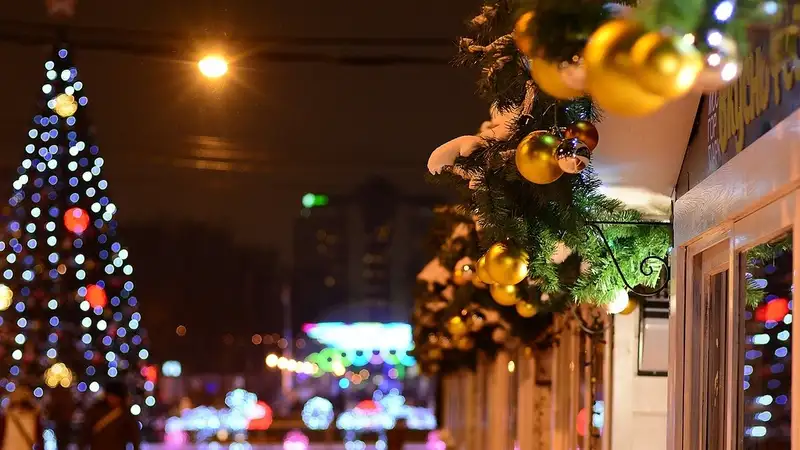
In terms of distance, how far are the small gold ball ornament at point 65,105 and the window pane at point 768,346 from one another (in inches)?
823

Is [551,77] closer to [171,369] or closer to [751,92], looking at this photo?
[751,92]

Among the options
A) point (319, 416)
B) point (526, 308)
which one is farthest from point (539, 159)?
point (319, 416)

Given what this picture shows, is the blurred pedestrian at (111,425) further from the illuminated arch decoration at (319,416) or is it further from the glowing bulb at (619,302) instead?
the illuminated arch decoration at (319,416)

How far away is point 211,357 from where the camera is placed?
6494 centimetres

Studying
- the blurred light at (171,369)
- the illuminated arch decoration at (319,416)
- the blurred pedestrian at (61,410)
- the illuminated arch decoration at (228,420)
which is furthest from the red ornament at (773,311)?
the blurred light at (171,369)

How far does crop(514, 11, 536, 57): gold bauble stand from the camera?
282 cm

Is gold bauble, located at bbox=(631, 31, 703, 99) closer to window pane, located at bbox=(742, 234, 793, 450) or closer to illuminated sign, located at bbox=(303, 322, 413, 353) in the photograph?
window pane, located at bbox=(742, 234, 793, 450)

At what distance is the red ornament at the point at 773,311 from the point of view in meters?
3.59

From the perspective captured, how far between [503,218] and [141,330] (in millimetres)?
23909

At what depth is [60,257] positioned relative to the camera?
1009 inches

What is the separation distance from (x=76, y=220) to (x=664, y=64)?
2310cm

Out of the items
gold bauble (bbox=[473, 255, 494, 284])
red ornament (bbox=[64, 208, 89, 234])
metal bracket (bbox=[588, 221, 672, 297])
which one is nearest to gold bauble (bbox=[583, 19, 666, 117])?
gold bauble (bbox=[473, 255, 494, 284])

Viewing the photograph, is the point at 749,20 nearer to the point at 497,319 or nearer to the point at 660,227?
the point at 660,227

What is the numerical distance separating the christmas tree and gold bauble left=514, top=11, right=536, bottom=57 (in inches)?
864
